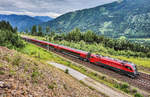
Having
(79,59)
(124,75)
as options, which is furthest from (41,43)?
(124,75)

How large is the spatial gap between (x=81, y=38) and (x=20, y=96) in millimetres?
90721

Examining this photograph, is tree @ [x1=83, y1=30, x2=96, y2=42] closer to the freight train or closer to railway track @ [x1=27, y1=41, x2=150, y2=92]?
the freight train

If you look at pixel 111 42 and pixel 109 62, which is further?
pixel 111 42

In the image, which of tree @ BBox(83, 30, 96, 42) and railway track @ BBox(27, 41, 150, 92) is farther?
tree @ BBox(83, 30, 96, 42)

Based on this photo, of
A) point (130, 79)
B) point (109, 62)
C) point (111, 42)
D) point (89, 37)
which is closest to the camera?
point (130, 79)

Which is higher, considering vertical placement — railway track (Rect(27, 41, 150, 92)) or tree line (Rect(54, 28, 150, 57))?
tree line (Rect(54, 28, 150, 57))

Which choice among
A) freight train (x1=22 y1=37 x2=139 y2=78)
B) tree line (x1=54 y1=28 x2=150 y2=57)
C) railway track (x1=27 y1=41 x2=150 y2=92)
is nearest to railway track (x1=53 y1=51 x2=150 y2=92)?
railway track (x1=27 y1=41 x2=150 y2=92)

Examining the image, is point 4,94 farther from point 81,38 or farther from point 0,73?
point 81,38

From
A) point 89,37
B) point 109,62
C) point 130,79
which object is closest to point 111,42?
point 89,37

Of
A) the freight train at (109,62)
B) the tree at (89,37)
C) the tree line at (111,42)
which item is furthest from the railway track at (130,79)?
the tree line at (111,42)

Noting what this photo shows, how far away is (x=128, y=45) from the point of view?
88.2 meters

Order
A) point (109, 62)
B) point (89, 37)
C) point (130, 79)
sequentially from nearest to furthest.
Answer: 1. point (130, 79)
2. point (109, 62)
3. point (89, 37)

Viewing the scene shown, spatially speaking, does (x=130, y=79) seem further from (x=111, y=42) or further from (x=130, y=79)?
(x=111, y=42)

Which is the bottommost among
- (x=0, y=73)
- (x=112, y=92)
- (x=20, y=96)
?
(x=112, y=92)
